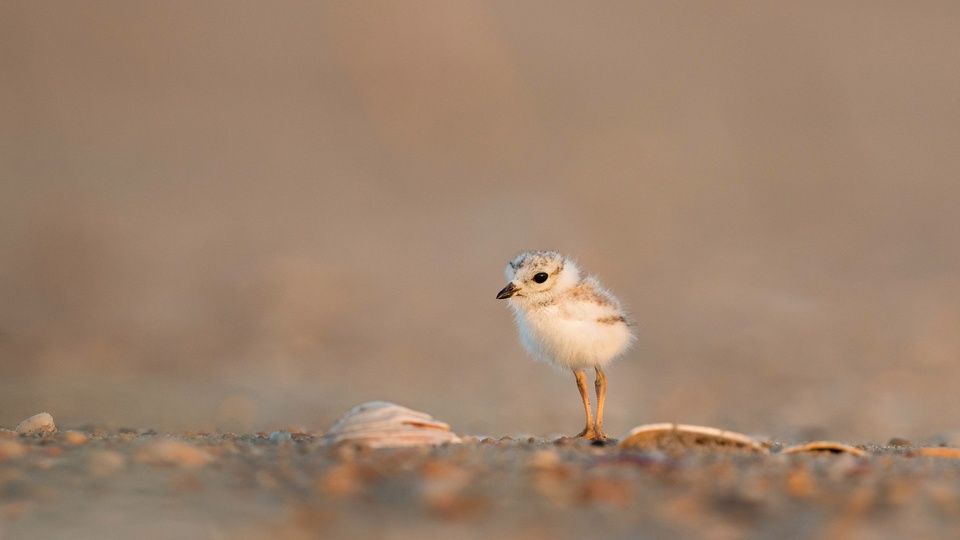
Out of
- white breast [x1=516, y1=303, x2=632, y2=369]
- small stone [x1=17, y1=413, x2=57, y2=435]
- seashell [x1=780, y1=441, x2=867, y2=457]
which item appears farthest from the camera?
white breast [x1=516, y1=303, x2=632, y2=369]

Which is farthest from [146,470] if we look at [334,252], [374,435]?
[334,252]

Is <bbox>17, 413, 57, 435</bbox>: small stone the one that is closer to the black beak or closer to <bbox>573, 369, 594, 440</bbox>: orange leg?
the black beak

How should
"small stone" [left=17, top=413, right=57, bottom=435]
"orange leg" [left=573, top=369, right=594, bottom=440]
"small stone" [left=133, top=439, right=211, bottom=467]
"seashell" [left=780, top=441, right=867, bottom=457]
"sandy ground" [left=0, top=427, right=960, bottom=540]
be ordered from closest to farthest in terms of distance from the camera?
"sandy ground" [left=0, top=427, right=960, bottom=540]
"small stone" [left=133, top=439, right=211, bottom=467]
"seashell" [left=780, top=441, right=867, bottom=457]
"small stone" [left=17, top=413, right=57, bottom=435]
"orange leg" [left=573, top=369, right=594, bottom=440]

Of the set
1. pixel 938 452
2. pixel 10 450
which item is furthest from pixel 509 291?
pixel 10 450

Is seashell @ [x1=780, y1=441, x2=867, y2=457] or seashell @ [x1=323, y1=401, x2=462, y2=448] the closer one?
seashell @ [x1=323, y1=401, x2=462, y2=448]

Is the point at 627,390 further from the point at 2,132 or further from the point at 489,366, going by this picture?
the point at 2,132

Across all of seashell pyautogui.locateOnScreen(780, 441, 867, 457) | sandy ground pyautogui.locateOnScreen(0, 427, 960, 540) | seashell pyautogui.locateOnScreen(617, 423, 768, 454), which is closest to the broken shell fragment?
seashell pyautogui.locateOnScreen(780, 441, 867, 457)
